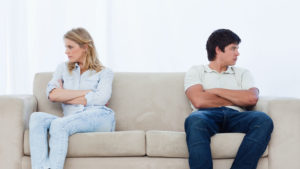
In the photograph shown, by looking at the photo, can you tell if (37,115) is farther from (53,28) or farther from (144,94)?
(53,28)

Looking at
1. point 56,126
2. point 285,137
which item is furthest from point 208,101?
point 56,126

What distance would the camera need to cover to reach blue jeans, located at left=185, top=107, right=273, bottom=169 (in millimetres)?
2242

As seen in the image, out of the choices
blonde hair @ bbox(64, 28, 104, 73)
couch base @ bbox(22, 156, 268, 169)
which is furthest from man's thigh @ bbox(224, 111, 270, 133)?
Answer: blonde hair @ bbox(64, 28, 104, 73)

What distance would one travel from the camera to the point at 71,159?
2.45 meters

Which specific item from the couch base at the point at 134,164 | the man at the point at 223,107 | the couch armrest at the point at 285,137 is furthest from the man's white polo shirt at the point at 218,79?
the couch base at the point at 134,164

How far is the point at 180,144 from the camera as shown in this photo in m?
2.41

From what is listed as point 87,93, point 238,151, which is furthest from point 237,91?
point 87,93

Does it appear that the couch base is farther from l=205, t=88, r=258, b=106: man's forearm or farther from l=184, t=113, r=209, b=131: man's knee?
l=205, t=88, r=258, b=106: man's forearm

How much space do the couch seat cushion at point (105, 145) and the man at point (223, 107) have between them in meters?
0.31

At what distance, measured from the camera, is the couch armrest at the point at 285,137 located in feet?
7.98

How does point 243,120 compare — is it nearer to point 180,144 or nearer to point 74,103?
point 180,144

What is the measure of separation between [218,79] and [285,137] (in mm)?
644

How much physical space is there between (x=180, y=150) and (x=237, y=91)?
61 centimetres

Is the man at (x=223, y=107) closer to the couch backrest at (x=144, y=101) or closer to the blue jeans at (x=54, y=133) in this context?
the couch backrest at (x=144, y=101)
